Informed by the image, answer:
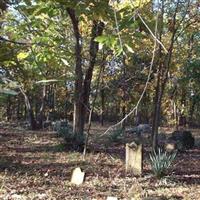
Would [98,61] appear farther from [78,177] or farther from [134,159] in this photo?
[78,177]

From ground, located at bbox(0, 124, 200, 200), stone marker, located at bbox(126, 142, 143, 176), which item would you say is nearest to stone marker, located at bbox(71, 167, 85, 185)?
ground, located at bbox(0, 124, 200, 200)

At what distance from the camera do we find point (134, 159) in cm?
1119

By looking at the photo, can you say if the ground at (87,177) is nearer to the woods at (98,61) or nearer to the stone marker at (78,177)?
the stone marker at (78,177)

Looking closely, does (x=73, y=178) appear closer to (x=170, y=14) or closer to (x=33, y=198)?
(x=33, y=198)

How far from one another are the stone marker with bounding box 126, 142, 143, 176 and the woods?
0.07 meters

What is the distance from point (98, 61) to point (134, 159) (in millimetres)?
9398

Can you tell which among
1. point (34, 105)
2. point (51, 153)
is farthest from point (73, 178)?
point (34, 105)

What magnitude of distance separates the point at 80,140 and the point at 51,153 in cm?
140

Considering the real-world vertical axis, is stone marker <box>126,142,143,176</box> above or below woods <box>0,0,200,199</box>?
below

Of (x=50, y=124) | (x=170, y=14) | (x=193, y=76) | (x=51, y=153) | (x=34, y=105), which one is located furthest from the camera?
(x=34, y=105)

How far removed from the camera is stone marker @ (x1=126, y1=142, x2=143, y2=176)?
1110 centimetres

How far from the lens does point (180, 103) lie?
145ft

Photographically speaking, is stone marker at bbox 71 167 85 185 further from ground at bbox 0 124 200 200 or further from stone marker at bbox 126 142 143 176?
stone marker at bbox 126 142 143 176

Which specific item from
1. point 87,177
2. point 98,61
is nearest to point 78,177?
point 87,177
